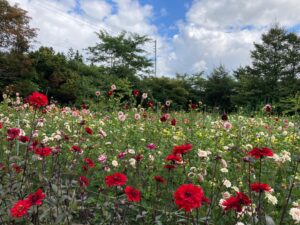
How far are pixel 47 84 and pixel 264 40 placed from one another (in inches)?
696

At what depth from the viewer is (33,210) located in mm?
1830

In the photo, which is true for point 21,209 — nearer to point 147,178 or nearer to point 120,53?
point 147,178

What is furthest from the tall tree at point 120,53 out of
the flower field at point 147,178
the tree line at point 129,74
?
the flower field at point 147,178

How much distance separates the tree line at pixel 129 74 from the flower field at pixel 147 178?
13168mm

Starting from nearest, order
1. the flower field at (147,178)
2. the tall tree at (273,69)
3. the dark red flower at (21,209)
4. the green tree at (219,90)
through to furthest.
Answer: the dark red flower at (21,209) < the flower field at (147,178) < the tall tree at (273,69) < the green tree at (219,90)

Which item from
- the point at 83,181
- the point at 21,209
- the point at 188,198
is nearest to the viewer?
the point at 188,198

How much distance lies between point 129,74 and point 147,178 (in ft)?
83.2

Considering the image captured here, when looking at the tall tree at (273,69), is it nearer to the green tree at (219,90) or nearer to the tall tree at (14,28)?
the green tree at (219,90)

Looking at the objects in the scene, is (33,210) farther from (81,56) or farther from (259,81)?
(81,56)

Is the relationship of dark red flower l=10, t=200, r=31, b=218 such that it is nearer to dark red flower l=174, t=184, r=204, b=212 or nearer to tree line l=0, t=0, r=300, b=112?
dark red flower l=174, t=184, r=204, b=212

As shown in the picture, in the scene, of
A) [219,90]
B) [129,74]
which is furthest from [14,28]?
[219,90]

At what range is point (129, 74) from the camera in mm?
28281

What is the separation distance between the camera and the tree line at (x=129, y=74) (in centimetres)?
1895

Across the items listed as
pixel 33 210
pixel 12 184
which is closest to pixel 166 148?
pixel 12 184
